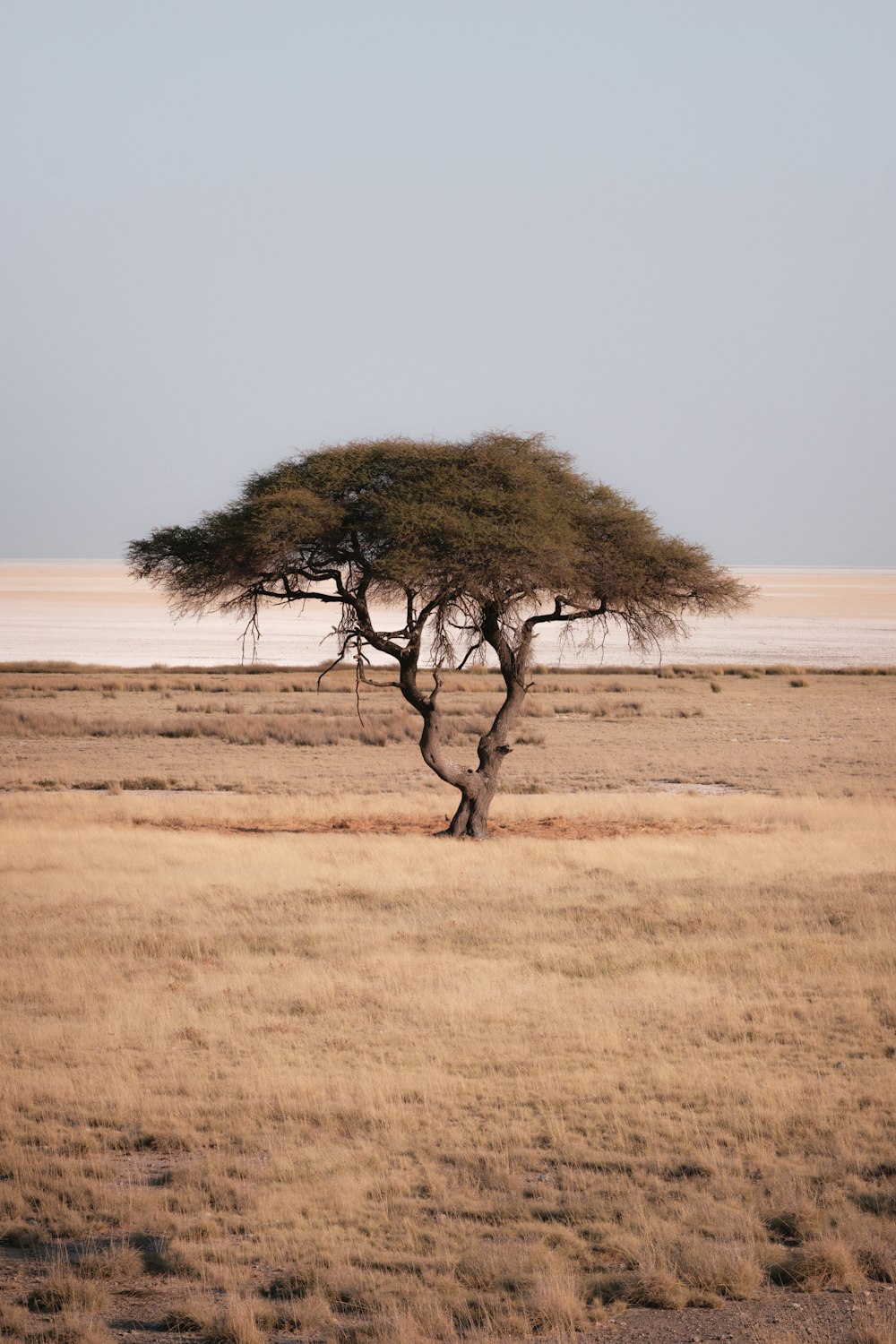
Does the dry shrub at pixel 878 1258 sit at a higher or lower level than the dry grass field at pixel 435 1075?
higher

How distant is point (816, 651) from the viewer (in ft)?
358

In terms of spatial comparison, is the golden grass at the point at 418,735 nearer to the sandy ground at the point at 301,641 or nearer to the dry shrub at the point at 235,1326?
the sandy ground at the point at 301,641

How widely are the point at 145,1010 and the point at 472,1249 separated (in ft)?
18.7

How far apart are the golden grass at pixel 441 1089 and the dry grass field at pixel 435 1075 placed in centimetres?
3

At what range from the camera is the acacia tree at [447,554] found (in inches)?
890

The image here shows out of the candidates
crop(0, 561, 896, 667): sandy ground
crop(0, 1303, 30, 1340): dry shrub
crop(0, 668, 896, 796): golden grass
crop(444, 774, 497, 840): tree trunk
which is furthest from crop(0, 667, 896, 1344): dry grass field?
crop(0, 561, 896, 667): sandy ground

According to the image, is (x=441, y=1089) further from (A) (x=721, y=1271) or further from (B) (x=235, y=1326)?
(B) (x=235, y=1326)

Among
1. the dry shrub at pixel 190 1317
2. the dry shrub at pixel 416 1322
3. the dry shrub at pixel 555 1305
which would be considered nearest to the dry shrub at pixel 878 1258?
the dry shrub at pixel 555 1305

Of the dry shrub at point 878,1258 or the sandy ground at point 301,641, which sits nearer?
the dry shrub at point 878,1258

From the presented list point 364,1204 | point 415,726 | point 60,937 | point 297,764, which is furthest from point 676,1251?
point 415,726

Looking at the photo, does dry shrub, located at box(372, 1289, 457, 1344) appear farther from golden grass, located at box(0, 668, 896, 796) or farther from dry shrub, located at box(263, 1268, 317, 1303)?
golden grass, located at box(0, 668, 896, 796)

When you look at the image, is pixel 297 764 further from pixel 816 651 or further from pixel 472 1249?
pixel 816 651

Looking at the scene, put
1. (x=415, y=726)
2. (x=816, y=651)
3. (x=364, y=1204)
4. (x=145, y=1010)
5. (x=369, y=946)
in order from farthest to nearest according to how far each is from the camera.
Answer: (x=816, y=651), (x=415, y=726), (x=369, y=946), (x=145, y=1010), (x=364, y=1204)

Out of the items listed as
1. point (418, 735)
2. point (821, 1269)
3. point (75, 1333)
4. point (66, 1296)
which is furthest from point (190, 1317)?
point (418, 735)
